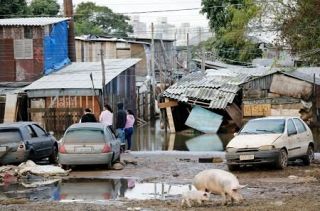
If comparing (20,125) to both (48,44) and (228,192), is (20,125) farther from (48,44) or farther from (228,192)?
(48,44)

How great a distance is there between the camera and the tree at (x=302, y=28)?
19.6 m

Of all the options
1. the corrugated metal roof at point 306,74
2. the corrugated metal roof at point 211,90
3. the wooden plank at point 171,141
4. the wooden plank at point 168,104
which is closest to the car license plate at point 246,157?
the wooden plank at point 171,141

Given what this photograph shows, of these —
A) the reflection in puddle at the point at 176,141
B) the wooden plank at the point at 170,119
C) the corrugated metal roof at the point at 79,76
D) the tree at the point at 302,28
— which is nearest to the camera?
the tree at the point at 302,28

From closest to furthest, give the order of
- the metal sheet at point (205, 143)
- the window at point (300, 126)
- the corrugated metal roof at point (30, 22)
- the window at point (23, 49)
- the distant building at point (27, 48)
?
1. the window at point (300, 126)
2. the metal sheet at point (205, 143)
3. the corrugated metal roof at point (30, 22)
4. the distant building at point (27, 48)
5. the window at point (23, 49)

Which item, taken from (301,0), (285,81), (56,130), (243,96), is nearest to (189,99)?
(243,96)

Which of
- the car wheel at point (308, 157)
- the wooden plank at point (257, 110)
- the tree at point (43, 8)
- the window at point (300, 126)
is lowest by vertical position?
the wooden plank at point (257, 110)

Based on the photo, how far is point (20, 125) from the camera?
20375 millimetres

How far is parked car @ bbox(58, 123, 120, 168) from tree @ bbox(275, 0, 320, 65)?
6.80 m

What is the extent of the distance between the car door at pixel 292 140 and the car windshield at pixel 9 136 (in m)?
7.85

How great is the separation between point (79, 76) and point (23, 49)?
453 cm

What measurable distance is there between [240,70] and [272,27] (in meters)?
22.9

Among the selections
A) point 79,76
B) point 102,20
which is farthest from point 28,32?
point 102,20

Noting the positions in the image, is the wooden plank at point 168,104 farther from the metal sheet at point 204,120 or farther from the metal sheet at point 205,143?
the metal sheet at point 205,143

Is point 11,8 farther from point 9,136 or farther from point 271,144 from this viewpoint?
point 271,144
